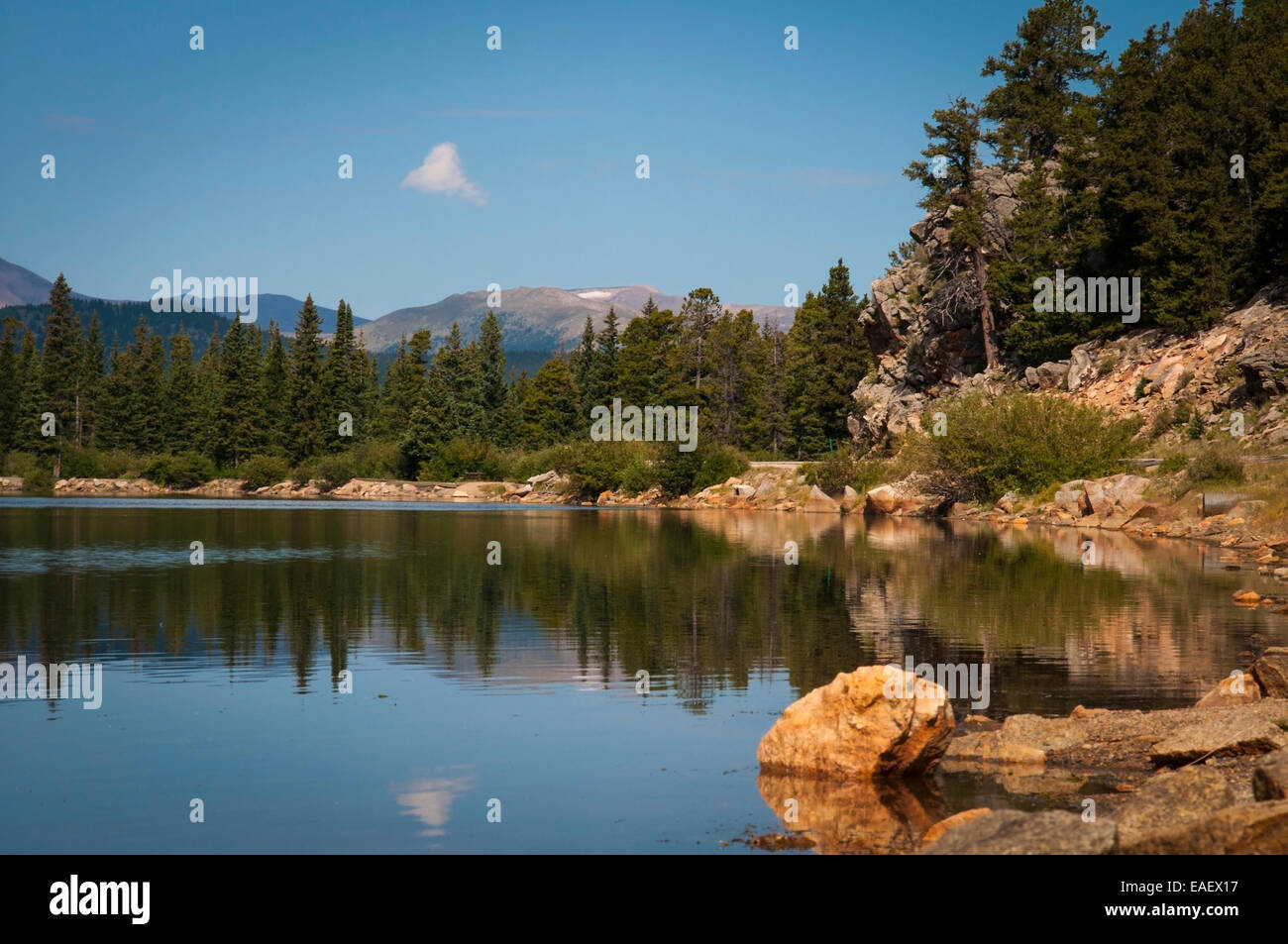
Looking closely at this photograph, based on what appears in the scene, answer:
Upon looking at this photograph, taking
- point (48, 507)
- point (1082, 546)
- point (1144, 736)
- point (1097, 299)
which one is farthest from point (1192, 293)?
point (48, 507)

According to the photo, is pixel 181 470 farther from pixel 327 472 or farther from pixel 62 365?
pixel 62 365

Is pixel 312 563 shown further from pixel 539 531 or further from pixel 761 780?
pixel 761 780

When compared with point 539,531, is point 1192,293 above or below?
above

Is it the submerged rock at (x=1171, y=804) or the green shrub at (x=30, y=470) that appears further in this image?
the green shrub at (x=30, y=470)

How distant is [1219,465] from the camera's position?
2160 inches

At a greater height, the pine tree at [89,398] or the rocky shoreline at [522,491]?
the pine tree at [89,398]

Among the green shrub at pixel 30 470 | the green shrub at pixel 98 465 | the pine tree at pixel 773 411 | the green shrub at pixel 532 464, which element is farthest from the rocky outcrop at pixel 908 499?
the green shrub at pixel 98 465

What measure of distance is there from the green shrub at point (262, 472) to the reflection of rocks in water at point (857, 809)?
126 meters

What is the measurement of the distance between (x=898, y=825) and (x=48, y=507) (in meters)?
84.1

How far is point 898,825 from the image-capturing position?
12172mm

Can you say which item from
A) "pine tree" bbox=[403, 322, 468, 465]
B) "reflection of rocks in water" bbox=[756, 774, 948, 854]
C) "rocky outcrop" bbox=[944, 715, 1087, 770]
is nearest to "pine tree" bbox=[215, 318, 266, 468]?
"pine tree" bbox=[403, 322, 468, 465]

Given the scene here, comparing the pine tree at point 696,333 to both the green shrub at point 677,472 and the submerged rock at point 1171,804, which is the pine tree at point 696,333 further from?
the submerged rock at point 1171,804

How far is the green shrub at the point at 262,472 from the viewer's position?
132250 mm
